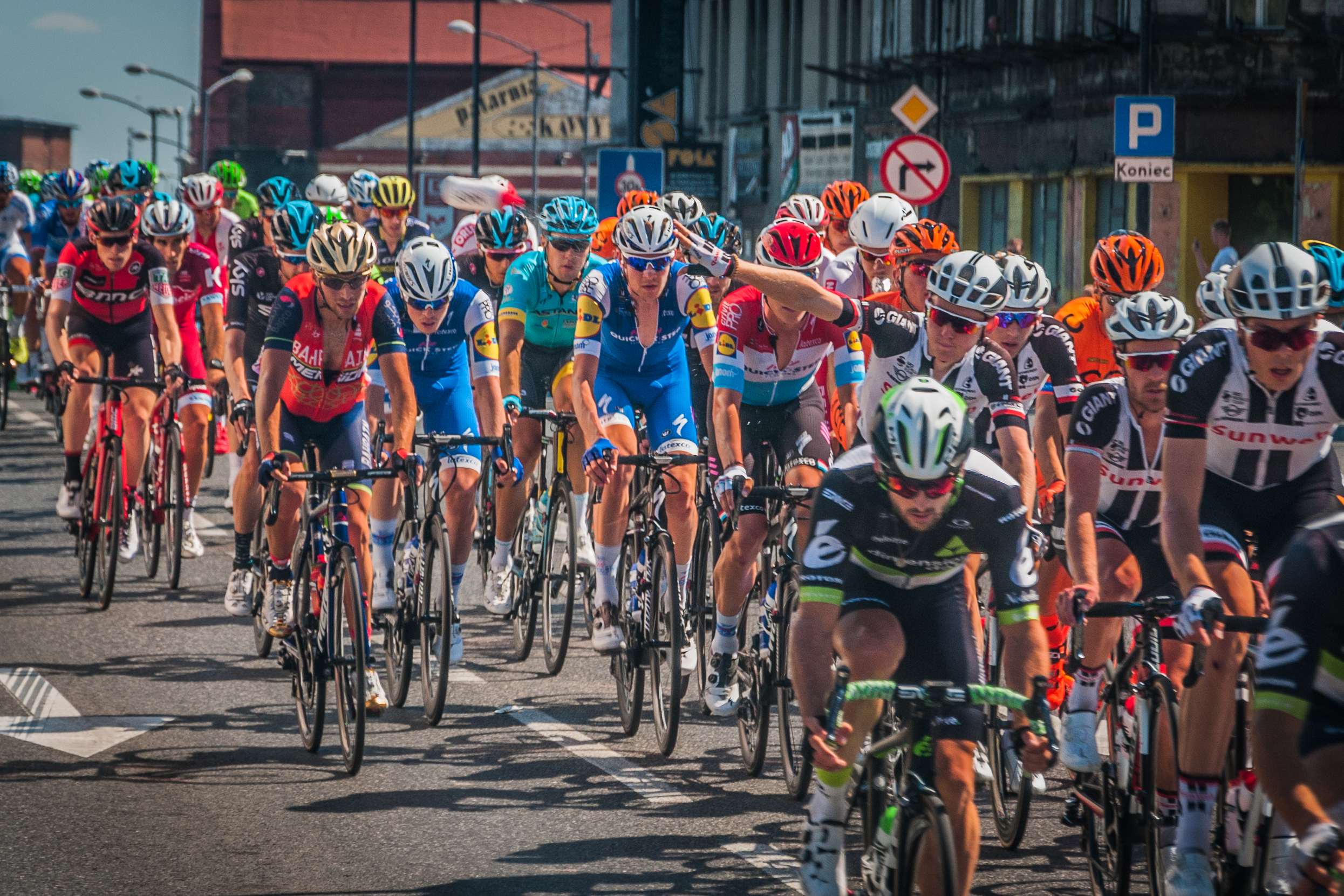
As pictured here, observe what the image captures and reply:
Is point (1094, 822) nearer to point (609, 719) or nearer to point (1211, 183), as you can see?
point (609, 719)

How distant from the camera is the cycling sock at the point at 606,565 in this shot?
899 cm

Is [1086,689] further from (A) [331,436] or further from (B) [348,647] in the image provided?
(A) [331,436]

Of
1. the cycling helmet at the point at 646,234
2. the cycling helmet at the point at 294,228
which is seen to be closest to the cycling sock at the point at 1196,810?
the cycling helmet at the point at 646,234

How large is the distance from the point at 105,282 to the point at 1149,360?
7.28 m

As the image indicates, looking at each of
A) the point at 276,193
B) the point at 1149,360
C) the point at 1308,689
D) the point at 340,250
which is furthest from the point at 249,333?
the point at 1308,689

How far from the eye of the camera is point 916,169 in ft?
58.1

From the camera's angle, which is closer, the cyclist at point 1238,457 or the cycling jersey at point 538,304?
the cyclist at point 1238,457

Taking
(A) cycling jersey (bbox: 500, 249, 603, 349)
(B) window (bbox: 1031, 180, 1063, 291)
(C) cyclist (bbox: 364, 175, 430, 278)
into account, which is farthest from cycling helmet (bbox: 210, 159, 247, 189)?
(B) window (bbox: 1031, 180, 1063, 291)

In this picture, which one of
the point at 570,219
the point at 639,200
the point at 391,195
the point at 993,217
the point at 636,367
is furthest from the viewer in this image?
the point at 993,217

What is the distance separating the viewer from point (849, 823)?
24.5 feet

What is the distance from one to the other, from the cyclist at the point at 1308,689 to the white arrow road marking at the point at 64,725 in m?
5.46

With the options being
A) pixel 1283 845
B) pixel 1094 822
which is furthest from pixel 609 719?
pixel 1283 845

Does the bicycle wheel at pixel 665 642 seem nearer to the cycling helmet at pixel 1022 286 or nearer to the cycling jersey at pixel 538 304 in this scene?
the cycling helmet at pixel 1022 286

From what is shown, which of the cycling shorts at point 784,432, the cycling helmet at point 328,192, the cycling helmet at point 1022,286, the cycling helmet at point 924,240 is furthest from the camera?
the cycling helmet at point 328,192
